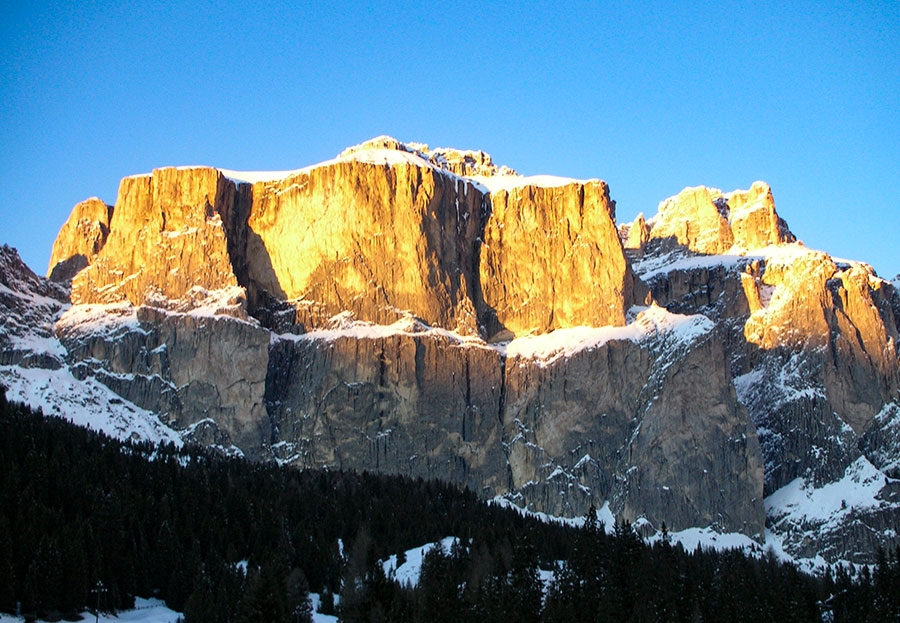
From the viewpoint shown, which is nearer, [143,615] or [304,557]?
[143,615]

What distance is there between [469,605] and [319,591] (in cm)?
2520

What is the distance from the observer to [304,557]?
139m

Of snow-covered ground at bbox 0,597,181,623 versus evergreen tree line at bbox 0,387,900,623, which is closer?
evergreen tree line at bbox 0,387,900,623

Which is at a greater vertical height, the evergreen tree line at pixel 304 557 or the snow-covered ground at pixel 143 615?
the evergreen tree line at pixel 304 557

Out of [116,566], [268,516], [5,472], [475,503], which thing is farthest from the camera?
[475,503]

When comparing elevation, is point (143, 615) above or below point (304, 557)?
below

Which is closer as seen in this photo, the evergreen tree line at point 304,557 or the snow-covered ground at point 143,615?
the evergreen tree line at point 304,557

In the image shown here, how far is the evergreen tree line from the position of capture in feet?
379

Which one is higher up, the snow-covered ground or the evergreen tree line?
the evergreen tree line

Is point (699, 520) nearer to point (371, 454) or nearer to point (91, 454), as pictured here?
point (371, 454)

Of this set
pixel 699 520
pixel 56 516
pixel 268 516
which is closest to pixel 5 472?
pixel 56 516

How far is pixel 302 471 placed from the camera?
179m

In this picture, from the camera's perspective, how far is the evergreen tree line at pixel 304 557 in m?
116

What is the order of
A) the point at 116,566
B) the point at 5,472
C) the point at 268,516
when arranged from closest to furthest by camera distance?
the point at 116,566 → the point at 5,472 → the point at 268,516
